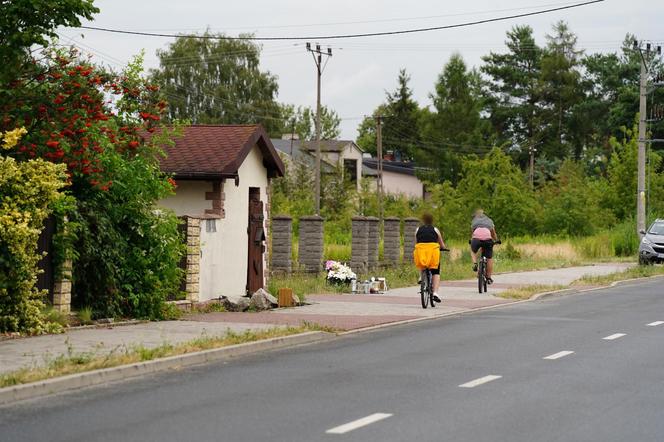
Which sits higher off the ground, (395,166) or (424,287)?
(395,166)

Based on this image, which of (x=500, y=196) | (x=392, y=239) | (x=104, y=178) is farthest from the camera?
(x=500, y=196)

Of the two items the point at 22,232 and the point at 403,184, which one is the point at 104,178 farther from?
the point at 403,184

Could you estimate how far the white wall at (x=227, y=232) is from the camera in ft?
70.8

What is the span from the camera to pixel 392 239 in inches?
1447

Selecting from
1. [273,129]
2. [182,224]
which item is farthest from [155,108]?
[273,129]

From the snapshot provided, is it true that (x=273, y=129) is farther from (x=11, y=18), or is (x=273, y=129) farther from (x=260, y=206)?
(x=11, y=18)

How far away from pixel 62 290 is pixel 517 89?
86115 mm

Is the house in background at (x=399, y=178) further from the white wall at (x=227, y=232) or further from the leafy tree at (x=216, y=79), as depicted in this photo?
the white wall at (x=227, y=232)

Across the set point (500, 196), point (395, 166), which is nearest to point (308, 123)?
point (395, 166)

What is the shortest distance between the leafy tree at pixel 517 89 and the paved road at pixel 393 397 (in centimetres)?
8334

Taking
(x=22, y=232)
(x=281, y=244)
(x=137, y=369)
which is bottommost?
(x=137, y=369)

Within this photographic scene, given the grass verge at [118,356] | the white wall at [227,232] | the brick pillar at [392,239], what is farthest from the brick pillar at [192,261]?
the brick pillar at [392,239]

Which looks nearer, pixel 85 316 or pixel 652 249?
pixel 85 316

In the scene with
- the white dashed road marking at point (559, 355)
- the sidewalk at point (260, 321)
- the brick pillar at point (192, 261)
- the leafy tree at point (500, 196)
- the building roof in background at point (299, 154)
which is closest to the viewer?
the sidewalk at point (260, 321)
